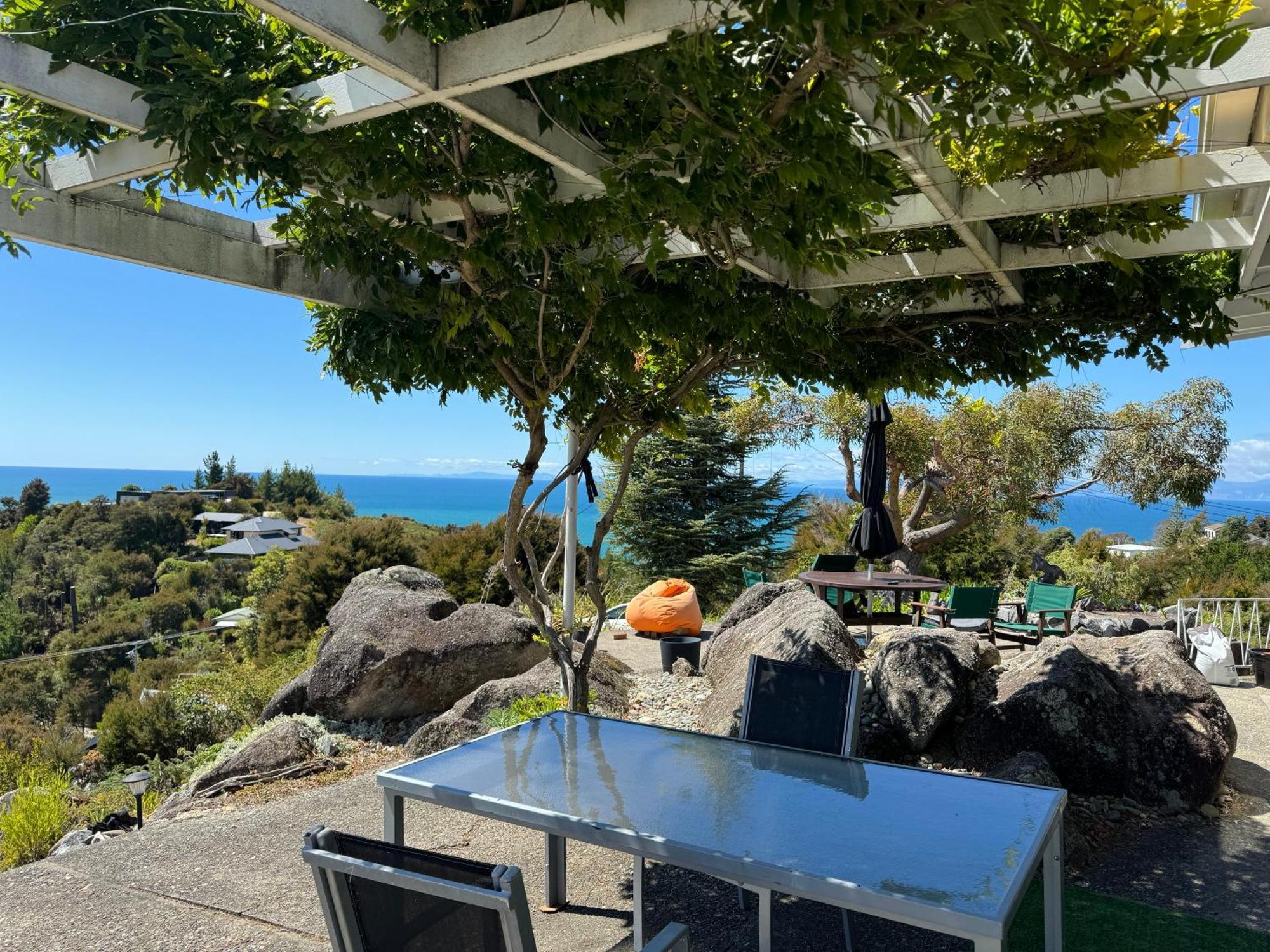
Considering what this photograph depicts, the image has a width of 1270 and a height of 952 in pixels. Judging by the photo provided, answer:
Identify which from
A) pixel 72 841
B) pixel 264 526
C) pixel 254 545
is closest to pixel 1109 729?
pixel 72 841

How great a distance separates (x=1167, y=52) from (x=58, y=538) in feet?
150

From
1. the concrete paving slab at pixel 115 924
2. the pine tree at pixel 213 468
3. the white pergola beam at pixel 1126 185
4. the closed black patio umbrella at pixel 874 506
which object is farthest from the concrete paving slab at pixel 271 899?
the pine tree at pixel 213 468

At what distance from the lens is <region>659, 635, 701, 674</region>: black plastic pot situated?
7.92 meters

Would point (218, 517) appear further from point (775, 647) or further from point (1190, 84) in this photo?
point (1190, 84)

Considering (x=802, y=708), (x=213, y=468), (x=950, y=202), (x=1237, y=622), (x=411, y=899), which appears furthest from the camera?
(x=213, y=468)

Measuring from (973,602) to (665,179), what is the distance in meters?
7.52

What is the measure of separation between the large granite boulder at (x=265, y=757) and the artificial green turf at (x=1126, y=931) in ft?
14.1

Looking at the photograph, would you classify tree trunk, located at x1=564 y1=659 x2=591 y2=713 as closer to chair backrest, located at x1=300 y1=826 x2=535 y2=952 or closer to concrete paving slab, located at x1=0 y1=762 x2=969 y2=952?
concrete paving slab, located at x1=0 y1=762 x2=969 y2=952

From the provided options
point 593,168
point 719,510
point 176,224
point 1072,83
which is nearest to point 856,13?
point 1072,83

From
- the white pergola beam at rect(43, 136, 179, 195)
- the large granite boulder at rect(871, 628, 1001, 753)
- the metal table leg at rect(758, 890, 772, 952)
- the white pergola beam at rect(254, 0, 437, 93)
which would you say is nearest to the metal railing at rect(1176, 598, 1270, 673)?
the large granite boulder at rect(871, 628, 1001, 753)

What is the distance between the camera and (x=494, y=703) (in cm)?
591

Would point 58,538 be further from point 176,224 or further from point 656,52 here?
point 656,52

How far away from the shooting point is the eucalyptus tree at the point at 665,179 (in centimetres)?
239

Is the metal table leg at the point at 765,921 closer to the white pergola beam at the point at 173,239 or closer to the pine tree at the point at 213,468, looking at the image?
the white pergola beam at the point at 173,239
